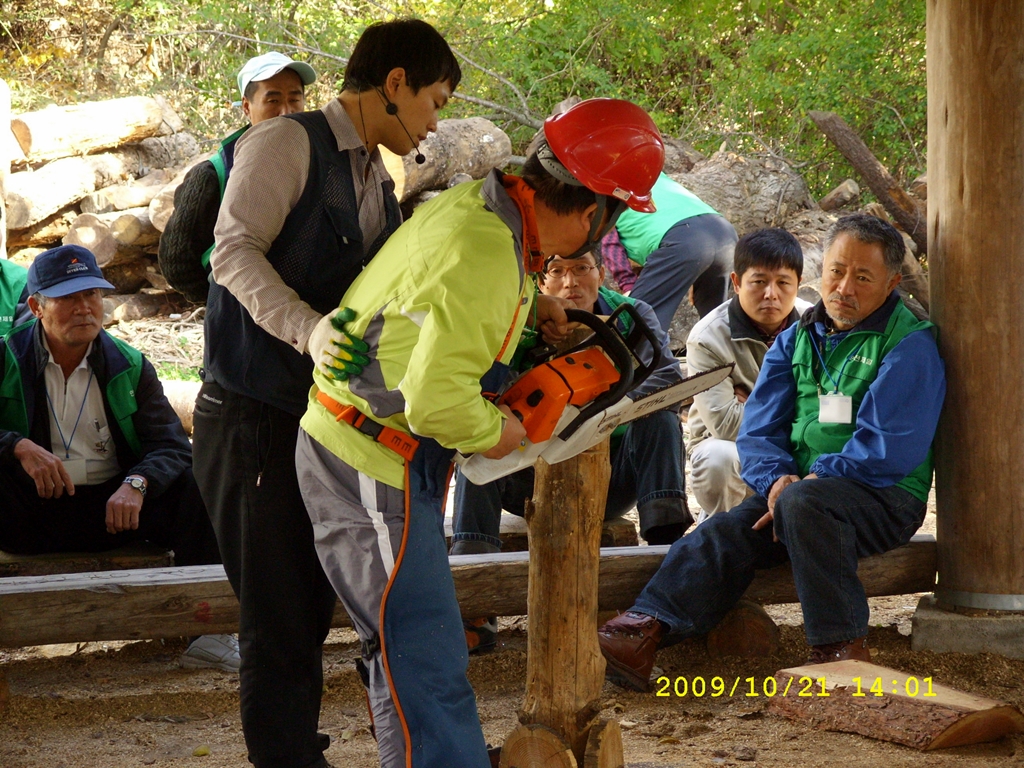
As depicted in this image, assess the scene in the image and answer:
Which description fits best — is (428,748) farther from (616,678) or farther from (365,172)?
(616,678)

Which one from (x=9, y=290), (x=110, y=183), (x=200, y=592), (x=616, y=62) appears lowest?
(x=200, y=592)

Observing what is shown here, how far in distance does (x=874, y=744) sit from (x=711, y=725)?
1.65 ft

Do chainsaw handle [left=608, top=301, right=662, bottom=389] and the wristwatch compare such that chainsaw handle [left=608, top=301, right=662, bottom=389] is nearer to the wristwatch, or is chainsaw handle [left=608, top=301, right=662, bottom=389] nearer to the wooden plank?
the wooden plank

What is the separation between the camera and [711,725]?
3.35 metres

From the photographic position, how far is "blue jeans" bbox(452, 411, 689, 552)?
4.11 metres

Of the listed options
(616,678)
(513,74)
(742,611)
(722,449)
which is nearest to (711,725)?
(616,678)

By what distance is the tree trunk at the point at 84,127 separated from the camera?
358 inches

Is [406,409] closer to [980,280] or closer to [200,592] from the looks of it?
[200,592]

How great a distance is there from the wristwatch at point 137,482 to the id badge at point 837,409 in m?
2.58

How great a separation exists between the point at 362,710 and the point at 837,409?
6.42 ft

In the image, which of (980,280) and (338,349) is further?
(980,280)

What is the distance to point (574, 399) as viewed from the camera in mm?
2182

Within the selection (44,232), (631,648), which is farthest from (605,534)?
(44,232)

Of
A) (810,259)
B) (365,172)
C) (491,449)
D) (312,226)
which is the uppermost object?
(810,259)
